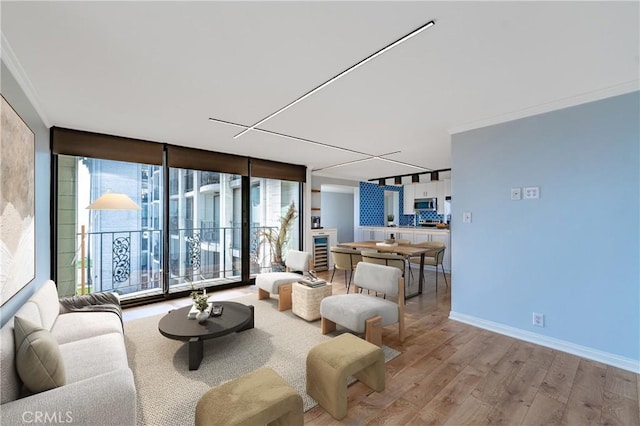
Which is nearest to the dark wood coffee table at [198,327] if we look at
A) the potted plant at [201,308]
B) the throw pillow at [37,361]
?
the potted plant at [201,308]

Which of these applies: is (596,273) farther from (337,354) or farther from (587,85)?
A: (337,354)

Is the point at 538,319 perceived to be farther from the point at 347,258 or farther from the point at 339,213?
the point at 339,213

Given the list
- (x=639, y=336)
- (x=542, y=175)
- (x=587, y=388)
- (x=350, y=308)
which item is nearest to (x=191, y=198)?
(x=350, y=308)

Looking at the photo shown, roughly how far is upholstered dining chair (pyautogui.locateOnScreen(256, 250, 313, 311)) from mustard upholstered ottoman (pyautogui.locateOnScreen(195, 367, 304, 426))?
7.19 feet

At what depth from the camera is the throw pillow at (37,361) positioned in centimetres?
142

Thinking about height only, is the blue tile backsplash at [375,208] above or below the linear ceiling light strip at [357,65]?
below

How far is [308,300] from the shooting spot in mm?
Answer: 3527

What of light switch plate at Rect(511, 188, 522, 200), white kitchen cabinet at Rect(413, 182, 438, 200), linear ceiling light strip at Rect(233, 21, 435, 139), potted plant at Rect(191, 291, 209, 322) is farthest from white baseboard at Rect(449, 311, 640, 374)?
white kitchen cabinet at Rect(413, 182, 438, 200)

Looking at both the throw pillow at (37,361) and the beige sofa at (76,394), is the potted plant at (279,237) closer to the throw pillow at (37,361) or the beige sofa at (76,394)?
the beige sofa at (76,394)

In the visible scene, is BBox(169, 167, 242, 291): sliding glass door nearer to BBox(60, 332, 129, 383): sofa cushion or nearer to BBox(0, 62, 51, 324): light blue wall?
BBox(0, 62, 51, 324): light blue wall

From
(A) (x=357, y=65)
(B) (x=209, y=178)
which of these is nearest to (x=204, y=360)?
(A) (x=357, y=65)

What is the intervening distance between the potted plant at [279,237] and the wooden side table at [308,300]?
2467mm

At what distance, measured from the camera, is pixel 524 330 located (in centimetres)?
306

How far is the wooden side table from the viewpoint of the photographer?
3523 mm
